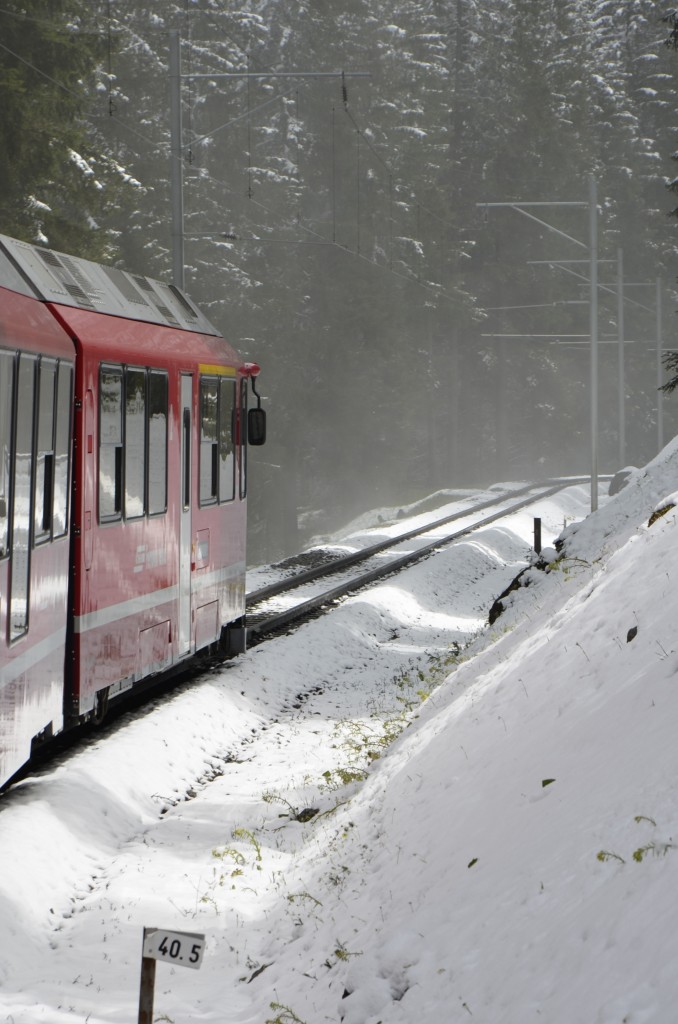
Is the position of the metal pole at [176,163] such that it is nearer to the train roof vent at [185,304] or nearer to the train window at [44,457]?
the train roof vent at [185,304]

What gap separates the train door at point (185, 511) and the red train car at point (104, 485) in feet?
0.08

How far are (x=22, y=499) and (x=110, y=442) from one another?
7.53 feet

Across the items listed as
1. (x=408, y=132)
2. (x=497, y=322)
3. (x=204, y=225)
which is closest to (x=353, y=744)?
(x=204, y=225)

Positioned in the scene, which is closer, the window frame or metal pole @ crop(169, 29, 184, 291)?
the window frame

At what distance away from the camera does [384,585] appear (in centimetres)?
2153

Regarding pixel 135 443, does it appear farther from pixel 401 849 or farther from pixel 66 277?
pixel 401 849

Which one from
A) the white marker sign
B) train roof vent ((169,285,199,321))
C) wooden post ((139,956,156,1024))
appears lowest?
wooden post ((139,956,156,1024))

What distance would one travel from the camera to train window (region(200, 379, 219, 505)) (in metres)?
12.7

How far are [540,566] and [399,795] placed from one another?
7.49m

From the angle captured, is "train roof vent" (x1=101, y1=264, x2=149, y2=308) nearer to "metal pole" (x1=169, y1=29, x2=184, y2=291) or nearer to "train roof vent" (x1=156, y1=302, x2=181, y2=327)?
"train roof vent" (x1=156, y1=302, x2=181, y2=327)

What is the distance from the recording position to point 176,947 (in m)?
4.71

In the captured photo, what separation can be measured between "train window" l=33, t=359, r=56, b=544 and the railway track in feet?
24.2

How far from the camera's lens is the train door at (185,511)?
39.6ft

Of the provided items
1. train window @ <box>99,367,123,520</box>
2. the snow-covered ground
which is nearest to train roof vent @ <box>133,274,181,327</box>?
train window @ <box>99,367,123,520</box>
